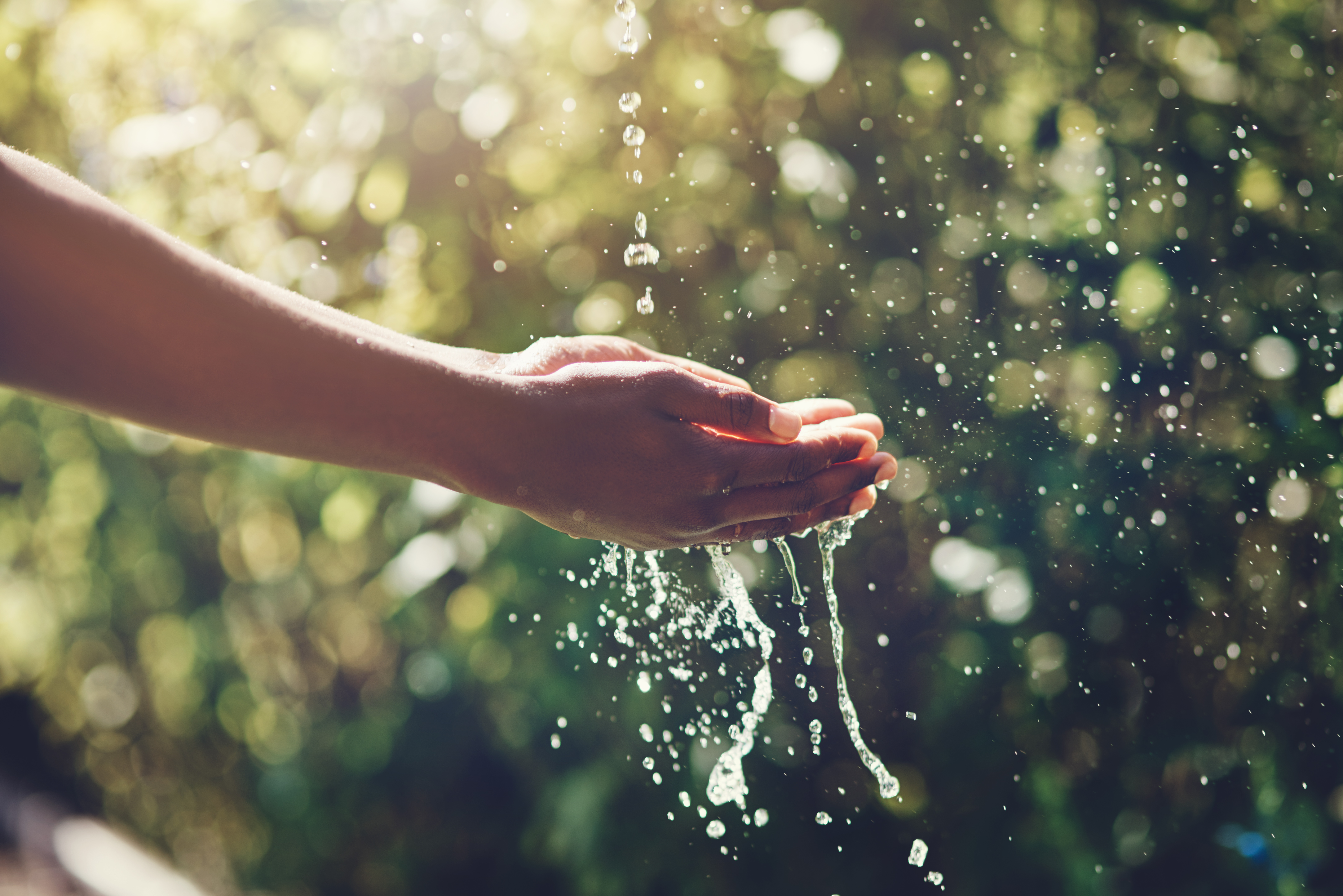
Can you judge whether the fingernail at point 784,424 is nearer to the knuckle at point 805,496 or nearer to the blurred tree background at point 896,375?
the knuckle at point 805,496

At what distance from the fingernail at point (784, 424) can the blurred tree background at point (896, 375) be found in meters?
0.50

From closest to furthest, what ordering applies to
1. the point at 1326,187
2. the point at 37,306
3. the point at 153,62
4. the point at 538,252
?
the point at 37,306 < the point at 1326,187 < the point at 538,252 < the point at 153,62

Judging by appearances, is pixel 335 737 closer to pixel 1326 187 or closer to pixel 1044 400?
pixel 1044 400

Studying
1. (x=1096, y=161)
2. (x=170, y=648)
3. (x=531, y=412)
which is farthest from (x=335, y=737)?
(x=1096, y=161)

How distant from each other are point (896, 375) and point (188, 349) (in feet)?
3.16

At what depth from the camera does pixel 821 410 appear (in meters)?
1.14

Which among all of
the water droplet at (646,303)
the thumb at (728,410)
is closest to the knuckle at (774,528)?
the thumb at (728,410)

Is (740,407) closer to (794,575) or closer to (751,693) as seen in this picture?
(794,575)

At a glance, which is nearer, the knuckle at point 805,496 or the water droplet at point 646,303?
the knuckle at point 805,496

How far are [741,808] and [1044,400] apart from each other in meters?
0.79

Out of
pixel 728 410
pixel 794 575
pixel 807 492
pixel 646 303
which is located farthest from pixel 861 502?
pixel 646 303

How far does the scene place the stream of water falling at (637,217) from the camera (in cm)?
152

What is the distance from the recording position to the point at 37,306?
0.74 meters

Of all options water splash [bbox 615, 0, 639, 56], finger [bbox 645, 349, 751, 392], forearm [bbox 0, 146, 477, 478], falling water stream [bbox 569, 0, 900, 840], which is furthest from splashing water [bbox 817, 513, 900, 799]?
water splash [bbox 615, 0, 639, 56]
